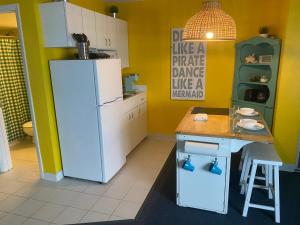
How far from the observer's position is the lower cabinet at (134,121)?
3.33 meters

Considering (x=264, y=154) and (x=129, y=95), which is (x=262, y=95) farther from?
(x=129, y=95)

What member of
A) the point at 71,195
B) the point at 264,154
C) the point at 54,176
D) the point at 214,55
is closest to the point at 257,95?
the point at 214,55

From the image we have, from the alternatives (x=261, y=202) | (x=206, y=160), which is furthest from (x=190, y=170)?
(x=261, y=202)

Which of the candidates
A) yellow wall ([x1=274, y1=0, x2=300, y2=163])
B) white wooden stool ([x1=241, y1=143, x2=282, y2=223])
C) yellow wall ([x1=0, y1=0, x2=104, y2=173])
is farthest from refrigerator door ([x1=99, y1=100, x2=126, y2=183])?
yellow wall ([x1=274, y1=0, x2=300, y2=163])

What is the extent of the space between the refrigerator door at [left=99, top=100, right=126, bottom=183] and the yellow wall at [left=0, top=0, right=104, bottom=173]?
637 mm

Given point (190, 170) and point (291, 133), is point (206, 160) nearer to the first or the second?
point (190, 170)

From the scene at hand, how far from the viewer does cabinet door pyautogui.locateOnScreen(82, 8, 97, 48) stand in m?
2.79

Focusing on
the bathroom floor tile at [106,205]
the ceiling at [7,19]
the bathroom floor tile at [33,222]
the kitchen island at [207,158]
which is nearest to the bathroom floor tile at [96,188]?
the bathroom floor tile at [106,205]

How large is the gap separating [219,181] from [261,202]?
66cm

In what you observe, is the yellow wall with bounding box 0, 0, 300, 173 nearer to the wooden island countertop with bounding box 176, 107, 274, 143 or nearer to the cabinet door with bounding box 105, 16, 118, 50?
the cabinet door with bounding box 105, 16, 118, 50

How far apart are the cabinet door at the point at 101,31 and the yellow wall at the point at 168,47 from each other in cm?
84

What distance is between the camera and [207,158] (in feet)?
7.16

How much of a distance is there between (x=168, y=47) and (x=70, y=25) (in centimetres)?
175

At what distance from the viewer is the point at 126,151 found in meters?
3.36
